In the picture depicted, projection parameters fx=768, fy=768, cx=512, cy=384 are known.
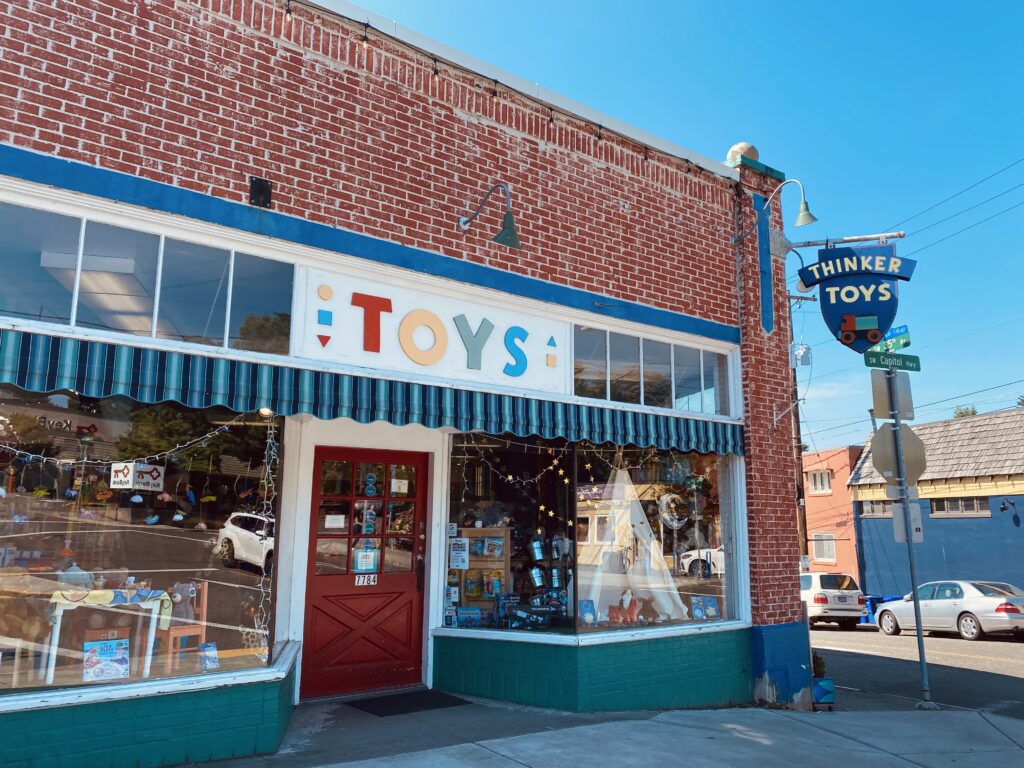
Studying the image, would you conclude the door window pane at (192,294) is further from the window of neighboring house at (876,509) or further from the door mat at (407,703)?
the window of neighboring house at (876,509)

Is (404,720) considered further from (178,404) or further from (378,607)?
(178,404)

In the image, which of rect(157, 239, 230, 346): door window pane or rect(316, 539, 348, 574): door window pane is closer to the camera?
rect(157, 239, 230, 346): door window pane

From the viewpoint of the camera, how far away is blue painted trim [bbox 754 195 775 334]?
9188mm

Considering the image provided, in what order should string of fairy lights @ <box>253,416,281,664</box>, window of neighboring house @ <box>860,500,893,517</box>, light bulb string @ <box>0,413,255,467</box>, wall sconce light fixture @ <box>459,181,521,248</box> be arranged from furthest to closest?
1. window of neighboring house @ <box>860,500,893,517</box>
2. wall sconce light fixture @ <box>459,181,521,248</box>
3. string of fairy lights @ <box>253,416,281,664</box>
4. light bulb string @ <box>0,413,255,467</box>

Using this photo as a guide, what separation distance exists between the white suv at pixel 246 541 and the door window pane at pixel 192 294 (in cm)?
141

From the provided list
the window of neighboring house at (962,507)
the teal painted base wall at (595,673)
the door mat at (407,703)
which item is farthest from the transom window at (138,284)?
the window of neighboring house at (962,507)

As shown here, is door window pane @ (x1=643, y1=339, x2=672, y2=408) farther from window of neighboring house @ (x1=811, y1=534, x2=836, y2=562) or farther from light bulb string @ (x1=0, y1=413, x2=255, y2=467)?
window of neighboring house @ (x1=811, y1=534, x2=836, y2=562)

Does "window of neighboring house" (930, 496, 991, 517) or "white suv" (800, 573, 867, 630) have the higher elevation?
"window of neighboring house" (930, 496, 991, 517)

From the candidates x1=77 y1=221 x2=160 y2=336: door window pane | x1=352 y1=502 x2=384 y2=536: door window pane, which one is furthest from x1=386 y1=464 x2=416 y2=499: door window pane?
x1=77 y1=221 x2=160 y2=336: door window pane

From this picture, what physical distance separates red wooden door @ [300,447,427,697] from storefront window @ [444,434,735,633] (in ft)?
1.34

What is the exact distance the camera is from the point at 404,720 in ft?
21.2

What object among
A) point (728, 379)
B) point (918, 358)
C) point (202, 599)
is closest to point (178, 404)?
point (202, 599)

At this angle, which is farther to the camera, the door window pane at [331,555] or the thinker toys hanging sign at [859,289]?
the thinker toys hanging sign at [859,289]

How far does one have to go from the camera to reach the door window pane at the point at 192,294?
5.34m
